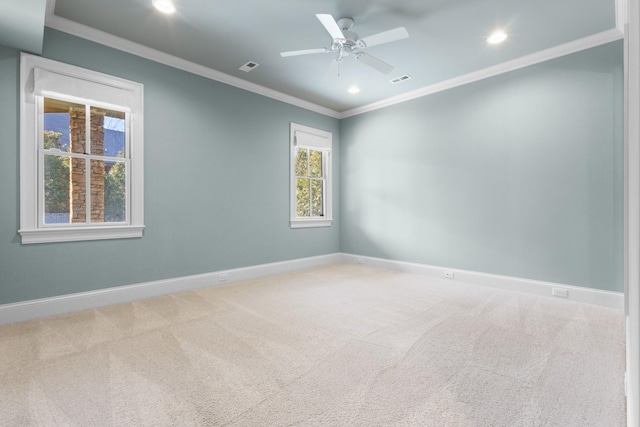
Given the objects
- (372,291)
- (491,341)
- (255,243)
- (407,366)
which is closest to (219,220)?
(255,243)

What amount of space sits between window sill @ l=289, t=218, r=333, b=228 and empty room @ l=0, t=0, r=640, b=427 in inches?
4.5

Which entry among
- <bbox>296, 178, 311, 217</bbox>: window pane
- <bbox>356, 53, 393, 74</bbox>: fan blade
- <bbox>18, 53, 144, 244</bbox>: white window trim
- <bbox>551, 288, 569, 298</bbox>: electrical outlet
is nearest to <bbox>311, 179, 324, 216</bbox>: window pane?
<bbox>296, 178, 311, 217</bbox>: window pane

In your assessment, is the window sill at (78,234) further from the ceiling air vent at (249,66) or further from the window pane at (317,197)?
the window pane at (317,197)

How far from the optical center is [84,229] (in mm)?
3090

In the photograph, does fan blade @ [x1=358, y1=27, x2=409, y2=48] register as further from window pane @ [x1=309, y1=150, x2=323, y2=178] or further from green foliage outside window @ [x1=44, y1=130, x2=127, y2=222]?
green foliage outside window @ [x1=44, y1=130, x2=127, y2=222]

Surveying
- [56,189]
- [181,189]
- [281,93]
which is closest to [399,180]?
[281,93]

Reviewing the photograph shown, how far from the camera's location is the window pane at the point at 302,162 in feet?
17.5

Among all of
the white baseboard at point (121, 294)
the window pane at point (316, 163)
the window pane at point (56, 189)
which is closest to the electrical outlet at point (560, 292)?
the white baseboard at point (121, 294)

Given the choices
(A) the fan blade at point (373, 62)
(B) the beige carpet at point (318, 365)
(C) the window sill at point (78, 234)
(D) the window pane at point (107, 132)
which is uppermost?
(A) the fan blade at point (373, 62)

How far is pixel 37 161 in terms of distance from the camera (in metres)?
2.86

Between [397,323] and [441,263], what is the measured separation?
207 centimetres

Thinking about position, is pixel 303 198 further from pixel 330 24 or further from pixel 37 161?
pixel 37 161

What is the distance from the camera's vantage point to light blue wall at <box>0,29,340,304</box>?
109 inches

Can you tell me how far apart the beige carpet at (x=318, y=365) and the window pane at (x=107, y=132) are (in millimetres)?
1733
